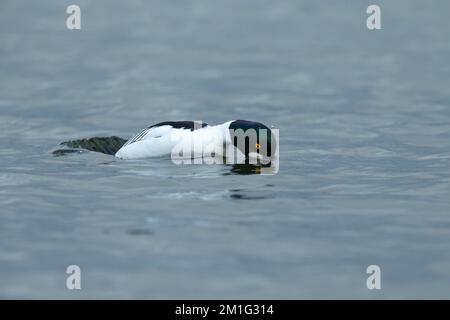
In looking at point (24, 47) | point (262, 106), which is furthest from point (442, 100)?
point (24, 47)

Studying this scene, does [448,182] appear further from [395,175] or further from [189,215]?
[189,215]

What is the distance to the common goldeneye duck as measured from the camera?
14873 mm

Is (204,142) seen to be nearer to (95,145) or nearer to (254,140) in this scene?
(254,140)

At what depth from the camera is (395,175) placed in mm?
15234

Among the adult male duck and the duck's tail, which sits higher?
the duck's tail

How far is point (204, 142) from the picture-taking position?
15.4m

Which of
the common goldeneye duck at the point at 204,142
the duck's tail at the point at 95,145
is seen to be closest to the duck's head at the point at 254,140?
the common goldeneye duck at the point at 204,142

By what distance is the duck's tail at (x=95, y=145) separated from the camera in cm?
1703

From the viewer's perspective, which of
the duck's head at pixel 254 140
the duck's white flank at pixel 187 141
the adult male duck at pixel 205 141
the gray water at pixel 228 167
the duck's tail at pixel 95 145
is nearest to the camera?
the gray water at pixel 228 167

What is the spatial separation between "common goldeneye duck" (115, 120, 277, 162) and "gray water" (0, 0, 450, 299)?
266mm

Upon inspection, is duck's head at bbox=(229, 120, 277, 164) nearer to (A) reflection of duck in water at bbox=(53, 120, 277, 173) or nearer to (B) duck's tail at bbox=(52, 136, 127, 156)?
(A) reflection of duck in water at bbox=(53, 120, 277, 173)

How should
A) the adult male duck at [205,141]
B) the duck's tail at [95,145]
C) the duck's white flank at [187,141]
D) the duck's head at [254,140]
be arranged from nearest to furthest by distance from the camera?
the duck's head at [254,140] < the adult male duck at [205,141] < the duck's white flank at [187,141] < the duck's tail at [95,145]

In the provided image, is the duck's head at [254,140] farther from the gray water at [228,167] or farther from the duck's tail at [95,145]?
the duck's tail at [95,145]

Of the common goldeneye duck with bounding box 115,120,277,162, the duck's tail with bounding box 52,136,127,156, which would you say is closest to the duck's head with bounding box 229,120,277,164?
the common goldeneye duck with bounding box 115,120,277,162
